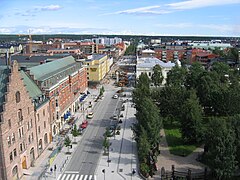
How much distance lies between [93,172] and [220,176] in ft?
66.4

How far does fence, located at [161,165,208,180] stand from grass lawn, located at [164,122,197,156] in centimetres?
784

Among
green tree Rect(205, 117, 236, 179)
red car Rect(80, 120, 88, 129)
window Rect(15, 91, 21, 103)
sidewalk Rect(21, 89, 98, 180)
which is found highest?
window Rect(15, 91, 21, 103)

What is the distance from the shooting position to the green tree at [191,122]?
5366 centimetres

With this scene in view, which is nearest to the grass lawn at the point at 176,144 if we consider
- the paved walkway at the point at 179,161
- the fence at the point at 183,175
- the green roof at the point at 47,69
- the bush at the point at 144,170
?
the paved walkway at the point at 179,161

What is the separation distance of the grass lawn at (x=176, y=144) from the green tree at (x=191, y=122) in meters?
1.63

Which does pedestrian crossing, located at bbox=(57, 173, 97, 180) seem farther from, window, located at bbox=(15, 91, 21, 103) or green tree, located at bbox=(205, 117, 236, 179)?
green tree, located at bbox=(205, 117, 236, 179)

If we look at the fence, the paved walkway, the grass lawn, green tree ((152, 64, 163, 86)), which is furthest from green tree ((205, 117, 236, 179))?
green tree ((152, 64, 163, 86))

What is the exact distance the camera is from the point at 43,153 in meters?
56.2

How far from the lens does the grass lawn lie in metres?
54.4

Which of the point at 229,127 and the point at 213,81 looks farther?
the point at 213,81

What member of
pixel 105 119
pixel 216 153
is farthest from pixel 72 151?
pixel 216 153

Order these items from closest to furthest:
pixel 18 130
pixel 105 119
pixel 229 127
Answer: pixel 229 127 < pixel 18 130 < pixel 105 119

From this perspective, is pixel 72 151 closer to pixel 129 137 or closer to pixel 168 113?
pixel 129 137

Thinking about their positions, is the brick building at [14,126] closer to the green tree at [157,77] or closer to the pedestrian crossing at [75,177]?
the pedestrian crossing at [75,177]
